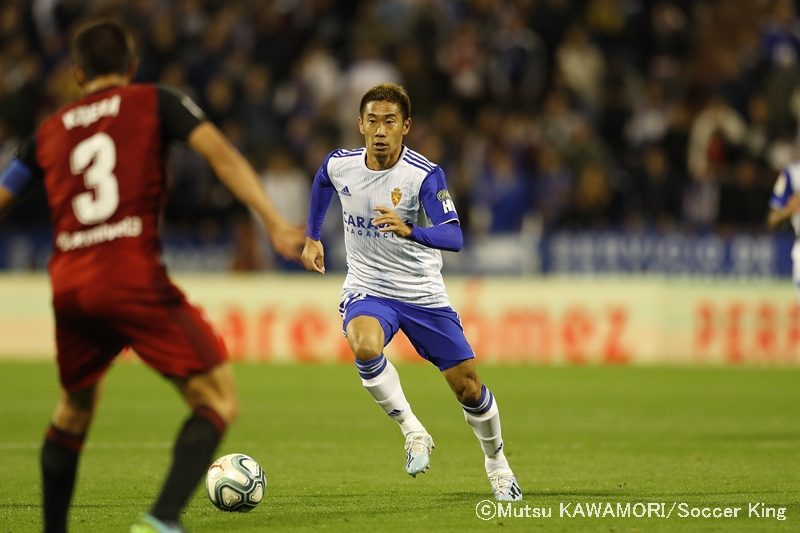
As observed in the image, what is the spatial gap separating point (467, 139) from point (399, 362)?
3324 millimetres

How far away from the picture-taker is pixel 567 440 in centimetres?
1111

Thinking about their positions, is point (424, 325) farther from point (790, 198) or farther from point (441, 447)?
point (790, 198)

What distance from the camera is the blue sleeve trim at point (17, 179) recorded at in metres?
5.64

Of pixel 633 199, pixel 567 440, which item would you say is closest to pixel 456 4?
pixel 633 199

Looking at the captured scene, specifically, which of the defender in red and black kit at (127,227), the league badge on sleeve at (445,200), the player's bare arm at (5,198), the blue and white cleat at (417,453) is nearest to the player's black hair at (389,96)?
the league badge on sleeve at (445,200)

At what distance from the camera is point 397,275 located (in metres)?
8.20

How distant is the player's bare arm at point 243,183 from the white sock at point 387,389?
8.73 ft

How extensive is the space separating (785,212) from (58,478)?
21.1 ft

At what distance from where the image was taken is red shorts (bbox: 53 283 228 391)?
17.9 feet

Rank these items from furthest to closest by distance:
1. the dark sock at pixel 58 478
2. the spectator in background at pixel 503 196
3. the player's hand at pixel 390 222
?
1. the spectator in background at pixel 503 196
2. the player's hand at pixel 390 222
3. the dark sock at pixel 58 478

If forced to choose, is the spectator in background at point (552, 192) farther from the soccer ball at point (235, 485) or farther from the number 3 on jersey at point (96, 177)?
the number 3 on jersey at point (96, 177)

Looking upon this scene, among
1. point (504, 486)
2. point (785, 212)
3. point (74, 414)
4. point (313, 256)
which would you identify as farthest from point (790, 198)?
point (74, 414)

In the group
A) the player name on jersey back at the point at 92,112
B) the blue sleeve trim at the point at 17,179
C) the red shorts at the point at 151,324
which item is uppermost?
the player name on jersey back at the point at 92,112

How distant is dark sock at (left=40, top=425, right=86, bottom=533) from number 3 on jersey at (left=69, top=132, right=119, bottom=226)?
3.15ft
